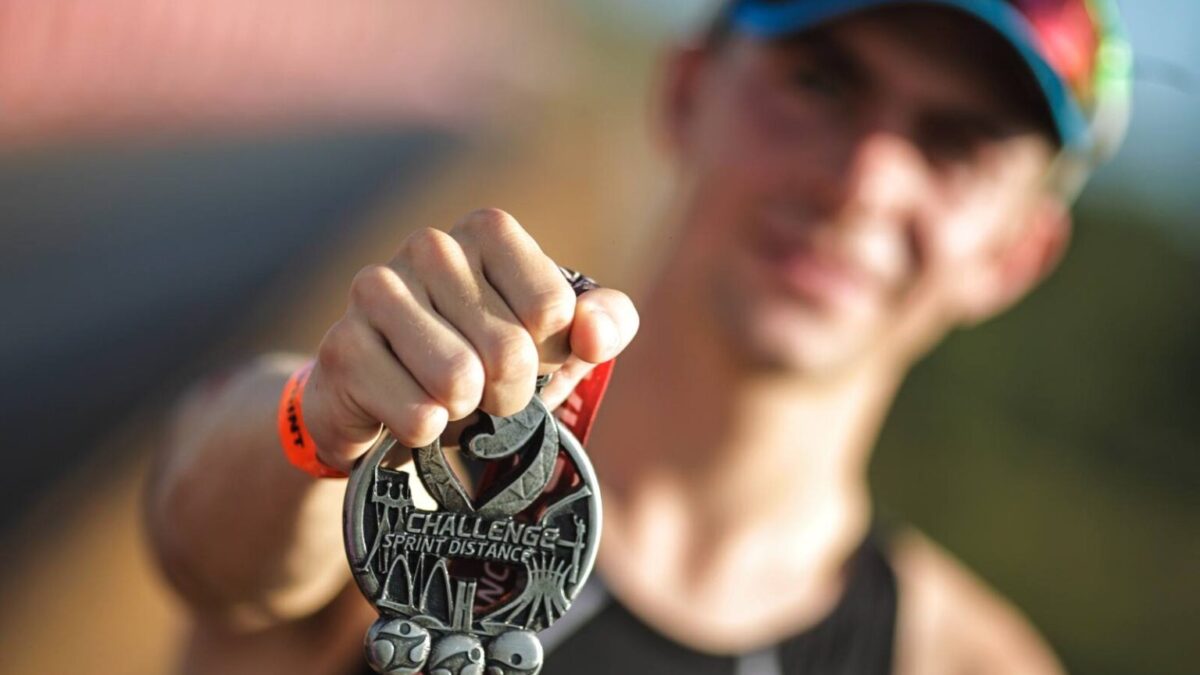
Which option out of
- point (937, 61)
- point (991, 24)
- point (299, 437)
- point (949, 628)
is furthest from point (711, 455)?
point (299, 437)

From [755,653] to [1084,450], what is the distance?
20.6ft

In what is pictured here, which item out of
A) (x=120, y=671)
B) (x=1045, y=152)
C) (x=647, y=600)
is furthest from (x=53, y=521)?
(x=1045, y=152)

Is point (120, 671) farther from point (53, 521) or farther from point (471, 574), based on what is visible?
point (471, 574)

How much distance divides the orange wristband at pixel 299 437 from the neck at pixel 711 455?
1268 millimetres

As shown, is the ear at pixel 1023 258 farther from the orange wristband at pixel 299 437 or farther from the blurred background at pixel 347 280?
the orange wristband at pixel 299 437

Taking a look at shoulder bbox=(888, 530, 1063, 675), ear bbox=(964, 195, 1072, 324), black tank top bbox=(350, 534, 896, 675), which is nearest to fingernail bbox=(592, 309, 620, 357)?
black tank top bbox=(350, 534, 896, 675)

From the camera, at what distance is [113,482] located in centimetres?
388

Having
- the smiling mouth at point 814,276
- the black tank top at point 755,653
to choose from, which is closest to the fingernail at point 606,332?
the black tank top at point 755,653

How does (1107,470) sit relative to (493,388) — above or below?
below

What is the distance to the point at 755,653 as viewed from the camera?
245 cm

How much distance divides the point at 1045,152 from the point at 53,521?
294cm

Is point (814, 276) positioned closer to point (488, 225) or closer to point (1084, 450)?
point (488, 225)

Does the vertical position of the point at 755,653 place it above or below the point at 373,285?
below

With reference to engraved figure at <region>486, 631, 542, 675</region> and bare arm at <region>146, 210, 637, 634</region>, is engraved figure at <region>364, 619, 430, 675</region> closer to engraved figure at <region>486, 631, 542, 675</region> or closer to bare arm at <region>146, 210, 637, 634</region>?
engraved figure at <region>486, 631, 542, 675</region>
